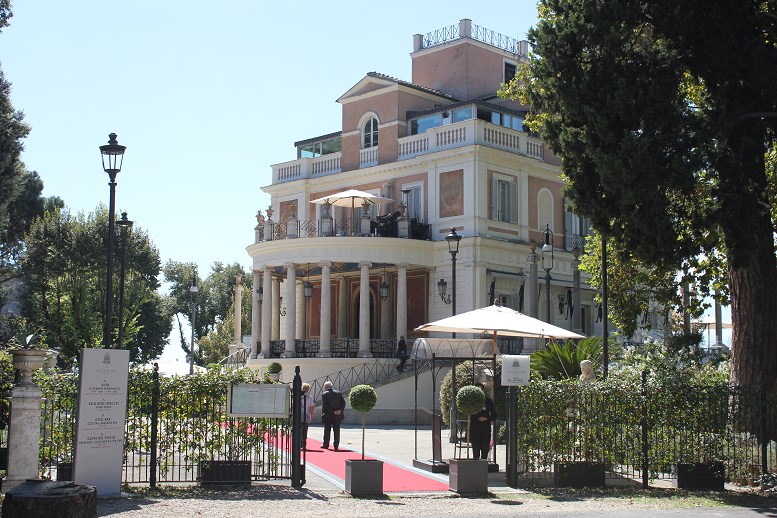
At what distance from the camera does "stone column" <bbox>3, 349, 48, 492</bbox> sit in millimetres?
12562

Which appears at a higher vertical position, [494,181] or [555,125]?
[494,181]

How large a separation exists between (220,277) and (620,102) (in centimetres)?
6814

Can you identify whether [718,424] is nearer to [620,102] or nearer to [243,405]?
[620,102]

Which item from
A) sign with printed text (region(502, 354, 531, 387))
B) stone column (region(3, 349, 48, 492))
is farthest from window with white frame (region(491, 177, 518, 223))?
stone column (region(3, 349, 48, 492))

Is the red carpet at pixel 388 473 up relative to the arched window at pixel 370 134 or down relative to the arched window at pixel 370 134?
down

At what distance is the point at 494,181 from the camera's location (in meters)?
37.0

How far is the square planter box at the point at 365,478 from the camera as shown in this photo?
13.7 metres

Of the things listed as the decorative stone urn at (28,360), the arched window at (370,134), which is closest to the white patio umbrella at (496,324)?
the decorative stone urn at (28,360)

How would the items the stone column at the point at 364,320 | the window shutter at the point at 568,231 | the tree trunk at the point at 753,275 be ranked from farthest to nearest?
the window shutter at the point at 568,231 < the stone column at the point at 364,320 < the tree trunk at the point at 753,275

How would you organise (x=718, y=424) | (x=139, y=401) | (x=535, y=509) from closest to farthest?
(x=535, y=509) → (x=139, y=401) → (x=718, y=424)

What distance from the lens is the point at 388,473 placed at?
16422 millimetres

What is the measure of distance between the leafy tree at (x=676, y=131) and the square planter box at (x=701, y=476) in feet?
4.97

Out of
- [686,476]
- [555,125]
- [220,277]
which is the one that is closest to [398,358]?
[555,125]

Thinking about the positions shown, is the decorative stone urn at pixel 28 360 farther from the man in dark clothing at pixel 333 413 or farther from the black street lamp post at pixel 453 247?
the black street lamp post at pixel 453 247
